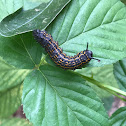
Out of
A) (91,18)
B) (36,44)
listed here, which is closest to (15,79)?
(36,44)

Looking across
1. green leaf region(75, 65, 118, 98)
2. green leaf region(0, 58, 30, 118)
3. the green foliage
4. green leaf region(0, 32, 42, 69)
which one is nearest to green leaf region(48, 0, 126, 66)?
the green foliage

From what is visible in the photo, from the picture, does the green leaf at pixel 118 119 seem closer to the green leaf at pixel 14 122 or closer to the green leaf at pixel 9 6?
the green leaf at pixel 9 6

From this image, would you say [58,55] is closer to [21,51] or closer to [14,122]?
[21,51]

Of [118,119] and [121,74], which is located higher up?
[121,74]

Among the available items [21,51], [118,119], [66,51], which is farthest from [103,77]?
[21,51]

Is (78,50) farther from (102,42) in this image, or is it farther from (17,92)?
(17,92)

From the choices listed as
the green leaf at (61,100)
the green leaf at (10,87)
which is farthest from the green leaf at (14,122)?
the green leaf at (61,100)
